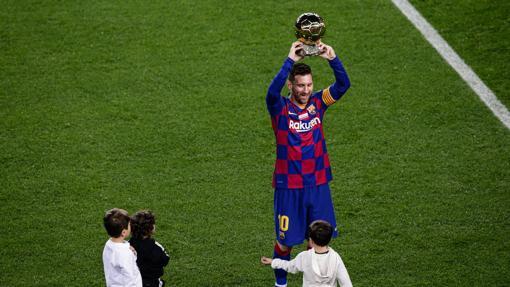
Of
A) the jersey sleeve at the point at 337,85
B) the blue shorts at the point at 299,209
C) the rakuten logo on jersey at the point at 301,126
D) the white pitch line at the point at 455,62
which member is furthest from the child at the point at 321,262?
the white pitch line at the point at 455,62

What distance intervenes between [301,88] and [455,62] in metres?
4.41

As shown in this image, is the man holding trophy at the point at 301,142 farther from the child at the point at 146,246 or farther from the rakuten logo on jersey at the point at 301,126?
the child at the point at 146,246

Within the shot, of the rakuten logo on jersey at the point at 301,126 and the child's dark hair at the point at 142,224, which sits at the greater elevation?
the rakuten logo on jersey at the point at 301,126

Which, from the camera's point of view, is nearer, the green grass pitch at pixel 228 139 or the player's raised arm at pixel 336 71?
the player's raised arm at pixel 336 71

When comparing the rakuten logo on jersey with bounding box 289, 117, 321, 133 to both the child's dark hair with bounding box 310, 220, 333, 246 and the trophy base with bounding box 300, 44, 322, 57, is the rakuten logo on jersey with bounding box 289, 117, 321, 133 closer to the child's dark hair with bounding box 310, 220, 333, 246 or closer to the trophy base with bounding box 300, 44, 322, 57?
the trophy base with bounding box 300, 44, 322, 57

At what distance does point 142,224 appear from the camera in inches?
225

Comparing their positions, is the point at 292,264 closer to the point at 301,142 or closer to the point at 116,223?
the point at 301,142

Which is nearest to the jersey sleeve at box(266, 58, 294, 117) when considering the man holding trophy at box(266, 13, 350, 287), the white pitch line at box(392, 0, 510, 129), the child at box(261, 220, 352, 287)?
the man holding trophy at box(266, 13, 350, 287)

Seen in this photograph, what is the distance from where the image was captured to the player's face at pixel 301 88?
5.94m

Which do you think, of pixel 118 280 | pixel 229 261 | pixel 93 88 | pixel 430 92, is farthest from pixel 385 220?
pixel 93 88

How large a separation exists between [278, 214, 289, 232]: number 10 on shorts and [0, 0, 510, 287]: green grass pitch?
2.57 ft

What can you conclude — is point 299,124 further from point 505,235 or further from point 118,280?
point 505,235

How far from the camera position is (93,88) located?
31.0ft

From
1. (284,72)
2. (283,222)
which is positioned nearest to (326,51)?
(284,72)
